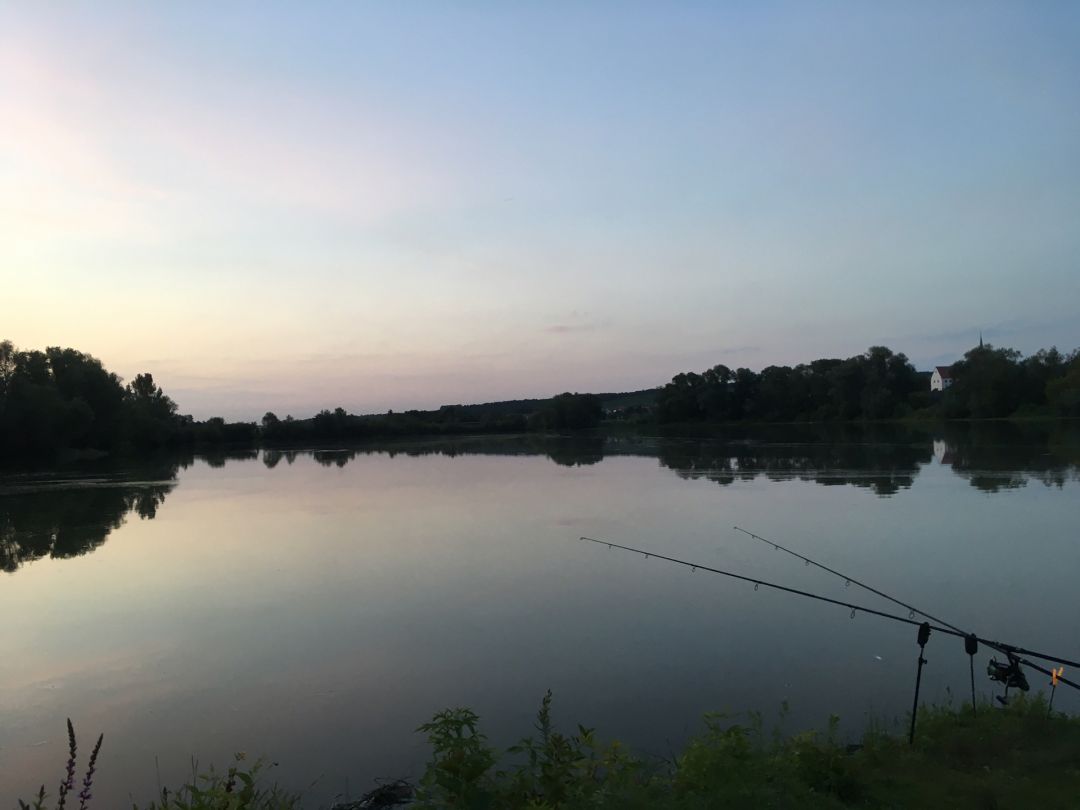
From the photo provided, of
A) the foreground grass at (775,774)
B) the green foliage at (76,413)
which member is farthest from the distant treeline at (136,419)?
the foreground grass at (775,774)

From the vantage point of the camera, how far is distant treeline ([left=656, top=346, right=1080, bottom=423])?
200 ft

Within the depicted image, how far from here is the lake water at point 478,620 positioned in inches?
218

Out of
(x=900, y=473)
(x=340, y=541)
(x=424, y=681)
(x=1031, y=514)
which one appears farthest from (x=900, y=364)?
(x=424, y=681)

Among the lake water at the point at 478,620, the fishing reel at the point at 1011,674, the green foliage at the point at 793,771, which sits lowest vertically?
the lake water at the point at 478,620

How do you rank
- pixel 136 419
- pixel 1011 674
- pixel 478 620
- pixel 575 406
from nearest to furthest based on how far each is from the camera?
pixel 1011 674
pixel 478 620
pixel 136 419
pixel 575 406

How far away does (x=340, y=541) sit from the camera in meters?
13.7

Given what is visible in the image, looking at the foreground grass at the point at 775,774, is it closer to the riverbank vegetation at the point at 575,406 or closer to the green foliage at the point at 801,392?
the riverbank vegetation at the point at 575,406

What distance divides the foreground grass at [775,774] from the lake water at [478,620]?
0.87 meters

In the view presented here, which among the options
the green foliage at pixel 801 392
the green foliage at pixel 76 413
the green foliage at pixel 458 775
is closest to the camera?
the green foliage at pixel 458 775

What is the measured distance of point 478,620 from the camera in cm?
815

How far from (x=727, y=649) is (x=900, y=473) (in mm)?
17209

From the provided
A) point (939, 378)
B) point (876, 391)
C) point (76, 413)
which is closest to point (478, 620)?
point (76, 413)

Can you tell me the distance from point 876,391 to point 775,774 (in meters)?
74.8

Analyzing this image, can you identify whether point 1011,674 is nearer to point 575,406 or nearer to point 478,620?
point 478,620
